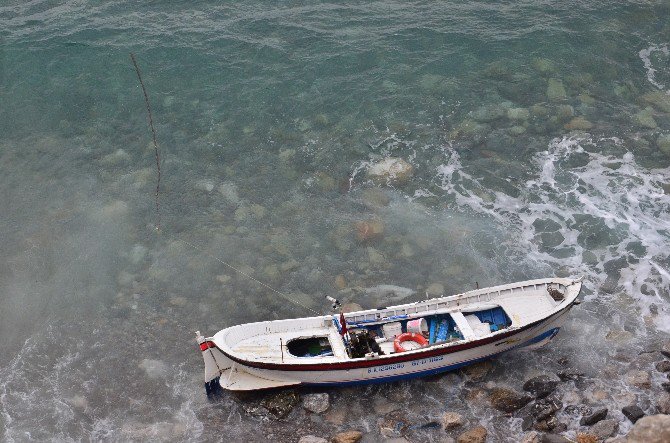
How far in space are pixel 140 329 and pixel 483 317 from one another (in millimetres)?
14511

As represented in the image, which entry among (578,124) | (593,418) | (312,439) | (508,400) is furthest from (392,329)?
(578,124)

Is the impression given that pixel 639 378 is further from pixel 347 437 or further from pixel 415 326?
pixel 347 437

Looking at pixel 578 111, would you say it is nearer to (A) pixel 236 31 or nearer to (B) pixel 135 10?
(A) pixel 236 31

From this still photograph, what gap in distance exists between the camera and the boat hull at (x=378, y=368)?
23984 millimetres

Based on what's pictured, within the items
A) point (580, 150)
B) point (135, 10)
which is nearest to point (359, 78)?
point (580, 150)

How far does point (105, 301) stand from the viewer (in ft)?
95.7

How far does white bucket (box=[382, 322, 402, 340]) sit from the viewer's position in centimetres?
2573

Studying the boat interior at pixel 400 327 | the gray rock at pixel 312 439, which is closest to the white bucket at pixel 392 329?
the boat interior at pixel 400 327

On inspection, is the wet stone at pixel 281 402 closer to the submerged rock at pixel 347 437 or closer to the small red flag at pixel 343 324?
the submerged rock at pixel 347 437

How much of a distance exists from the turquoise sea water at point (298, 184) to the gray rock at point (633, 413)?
1.22m

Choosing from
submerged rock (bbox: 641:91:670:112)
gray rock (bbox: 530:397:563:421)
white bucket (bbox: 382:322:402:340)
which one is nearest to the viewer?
gray rock (bbox: 530:397:563:421)

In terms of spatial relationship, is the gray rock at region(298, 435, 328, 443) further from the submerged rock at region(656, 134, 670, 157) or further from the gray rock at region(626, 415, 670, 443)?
the submerged rock at region(656, 134, 670, 157)

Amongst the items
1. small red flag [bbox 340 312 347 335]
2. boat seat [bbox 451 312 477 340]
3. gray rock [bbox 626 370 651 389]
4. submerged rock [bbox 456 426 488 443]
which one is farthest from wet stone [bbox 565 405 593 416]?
small red flag [bbox 340 312 347 335]

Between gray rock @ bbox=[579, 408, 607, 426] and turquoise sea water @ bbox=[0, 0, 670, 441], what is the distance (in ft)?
1.90
